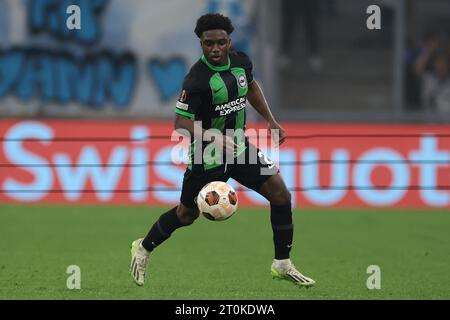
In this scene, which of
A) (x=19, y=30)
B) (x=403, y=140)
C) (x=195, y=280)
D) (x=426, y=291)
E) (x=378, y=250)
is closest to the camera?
(x=426, y=291)

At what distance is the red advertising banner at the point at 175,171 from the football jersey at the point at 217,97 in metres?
7.23

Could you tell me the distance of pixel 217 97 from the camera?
8984 millimetres

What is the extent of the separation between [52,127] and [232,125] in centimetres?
815

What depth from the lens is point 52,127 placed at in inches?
665

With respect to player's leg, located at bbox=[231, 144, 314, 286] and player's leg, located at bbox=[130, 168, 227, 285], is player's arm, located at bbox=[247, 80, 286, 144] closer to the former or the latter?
player's leg, located at bbox=[231, 144, 314, 286]

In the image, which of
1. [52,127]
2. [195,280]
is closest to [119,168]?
[52,127]

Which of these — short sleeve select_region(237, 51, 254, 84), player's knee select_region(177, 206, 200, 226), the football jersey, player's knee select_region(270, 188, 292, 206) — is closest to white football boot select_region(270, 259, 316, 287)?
player's knee select_region(270, 188, 292, 206)

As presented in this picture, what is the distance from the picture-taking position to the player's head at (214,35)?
8797 millimetres

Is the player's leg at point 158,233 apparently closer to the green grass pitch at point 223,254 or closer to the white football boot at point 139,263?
the white football boot at point 139,263

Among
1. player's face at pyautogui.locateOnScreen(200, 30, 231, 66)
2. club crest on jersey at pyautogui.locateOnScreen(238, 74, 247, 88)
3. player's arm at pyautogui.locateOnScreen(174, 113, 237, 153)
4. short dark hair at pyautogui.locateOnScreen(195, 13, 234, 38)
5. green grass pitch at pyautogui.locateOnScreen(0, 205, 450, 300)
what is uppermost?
short dark hair at pyautogui.locateOnScreen(195, 13, 234, 38)

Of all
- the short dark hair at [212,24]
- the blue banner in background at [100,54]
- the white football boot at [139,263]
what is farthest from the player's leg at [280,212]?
the blue banner in background at [100,54]

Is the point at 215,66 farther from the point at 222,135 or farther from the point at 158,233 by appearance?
the point at 158,233

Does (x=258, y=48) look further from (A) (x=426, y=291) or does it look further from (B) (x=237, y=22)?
(A) (x=426, y=291)

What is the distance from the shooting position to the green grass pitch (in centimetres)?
908
